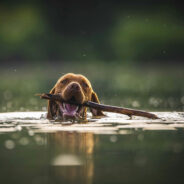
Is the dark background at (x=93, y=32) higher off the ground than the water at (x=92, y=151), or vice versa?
the dark background at (x=93, y=32)

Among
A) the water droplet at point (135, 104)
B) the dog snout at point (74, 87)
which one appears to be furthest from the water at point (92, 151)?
the water droplet at point (135, 104)

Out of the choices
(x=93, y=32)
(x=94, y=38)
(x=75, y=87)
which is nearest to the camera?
(x=75, y=87)

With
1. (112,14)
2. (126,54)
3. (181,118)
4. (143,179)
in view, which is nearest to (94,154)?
(143,179)

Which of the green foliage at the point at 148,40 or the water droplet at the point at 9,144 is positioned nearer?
the water droplet at the point at 9,144

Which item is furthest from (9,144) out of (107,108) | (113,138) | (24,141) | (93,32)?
(93,32)

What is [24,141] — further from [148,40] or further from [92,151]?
[148,40]

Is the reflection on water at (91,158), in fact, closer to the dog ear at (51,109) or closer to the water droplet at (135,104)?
the dog ear at (51,109)

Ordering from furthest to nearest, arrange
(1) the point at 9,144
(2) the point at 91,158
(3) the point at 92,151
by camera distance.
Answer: (1) the point at 9,144 < (3) the point at 92,151 < (2) the point at 91,158

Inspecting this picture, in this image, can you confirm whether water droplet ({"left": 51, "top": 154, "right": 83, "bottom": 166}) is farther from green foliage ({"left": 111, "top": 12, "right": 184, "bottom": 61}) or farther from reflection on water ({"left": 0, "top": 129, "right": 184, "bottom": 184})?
green foliage ({"left": 111, "top": 12, "right": 184, "bottom": 61})
